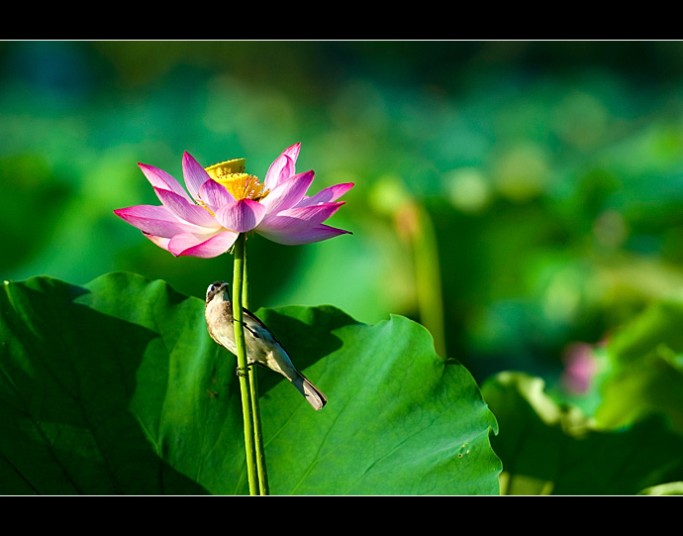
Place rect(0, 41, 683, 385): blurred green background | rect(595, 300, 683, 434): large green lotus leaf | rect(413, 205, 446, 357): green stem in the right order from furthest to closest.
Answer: rect(413, 205, 446, 357): green stem
rect(0, 41, 683, 385): blurred green background
rect(595, 300, 683, 434): large green lotus leaf

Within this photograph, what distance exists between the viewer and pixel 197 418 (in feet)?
1.80

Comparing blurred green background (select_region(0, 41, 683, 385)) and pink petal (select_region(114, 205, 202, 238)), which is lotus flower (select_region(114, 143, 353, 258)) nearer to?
pink petal (select_region(114, 205, 202, 238))

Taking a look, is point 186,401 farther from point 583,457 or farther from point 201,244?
point 583,457

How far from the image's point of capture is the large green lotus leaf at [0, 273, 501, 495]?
536 mm

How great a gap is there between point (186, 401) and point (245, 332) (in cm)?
10

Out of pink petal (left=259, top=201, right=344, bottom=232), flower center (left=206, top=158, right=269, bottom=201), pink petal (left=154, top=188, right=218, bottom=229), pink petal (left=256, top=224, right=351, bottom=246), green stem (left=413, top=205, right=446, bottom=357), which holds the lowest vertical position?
green stem (left=413, top=205, right=446, bottom=357)

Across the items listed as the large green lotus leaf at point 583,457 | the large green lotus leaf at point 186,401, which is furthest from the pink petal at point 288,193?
the large green lotus leaf at point 583,457

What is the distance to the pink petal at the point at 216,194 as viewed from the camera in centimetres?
44

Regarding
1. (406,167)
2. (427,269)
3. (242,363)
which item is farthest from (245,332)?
(406,167)

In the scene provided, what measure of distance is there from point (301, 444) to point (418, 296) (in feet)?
2.88

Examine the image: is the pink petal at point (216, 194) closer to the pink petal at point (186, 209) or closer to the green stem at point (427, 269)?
the pink petal at point (186, 209)

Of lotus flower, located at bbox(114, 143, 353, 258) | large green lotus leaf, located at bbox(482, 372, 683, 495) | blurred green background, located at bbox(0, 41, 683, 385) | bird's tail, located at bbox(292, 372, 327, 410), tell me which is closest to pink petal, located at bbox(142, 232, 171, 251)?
lotus flower, located at bbox(114, 143, 353, 258)

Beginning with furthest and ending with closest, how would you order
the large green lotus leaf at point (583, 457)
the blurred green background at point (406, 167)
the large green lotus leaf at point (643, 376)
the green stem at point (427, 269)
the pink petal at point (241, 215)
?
the green stem at point (427, 269), the blurred green background at point (406, 167), the large green lotus leaf at point (643, 376), the large green lotus leaf at point (583, 457), the pink petal at point (241, 215)

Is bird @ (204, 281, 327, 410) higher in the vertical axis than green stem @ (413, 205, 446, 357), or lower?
higher
